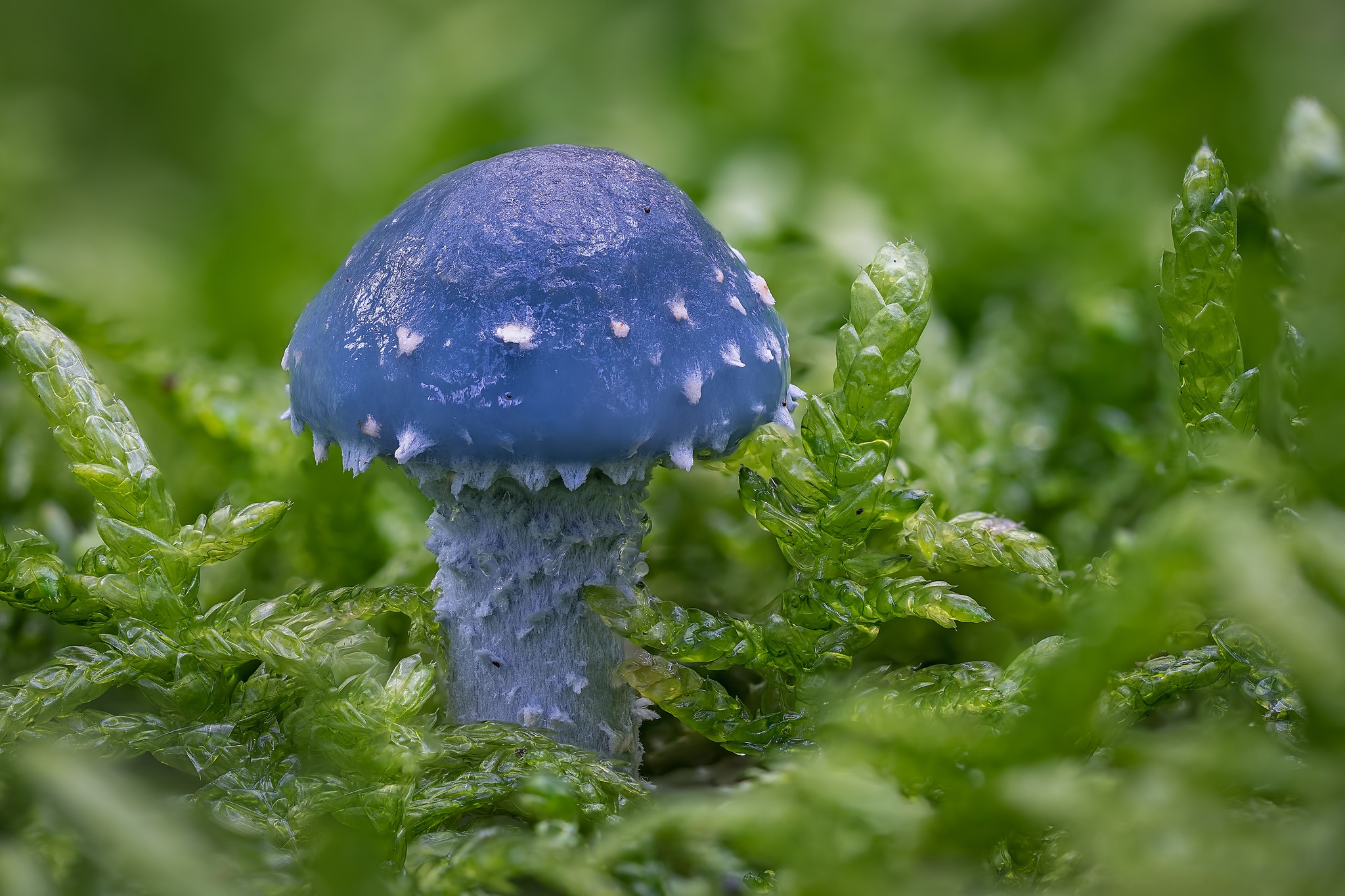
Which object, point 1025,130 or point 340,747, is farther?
point 1025,130

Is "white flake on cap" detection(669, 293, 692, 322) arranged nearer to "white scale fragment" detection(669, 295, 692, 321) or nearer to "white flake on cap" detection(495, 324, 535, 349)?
"white scale fragment" detection(669, 295, 692, 321)

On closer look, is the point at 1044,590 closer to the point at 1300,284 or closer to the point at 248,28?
the point at 1300,284

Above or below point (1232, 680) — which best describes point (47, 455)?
above

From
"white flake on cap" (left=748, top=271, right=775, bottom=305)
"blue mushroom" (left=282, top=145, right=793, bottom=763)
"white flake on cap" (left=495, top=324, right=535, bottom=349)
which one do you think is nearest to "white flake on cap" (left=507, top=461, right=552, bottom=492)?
"blue mushroom" (left=282, top=145, right=793, bottom=763)

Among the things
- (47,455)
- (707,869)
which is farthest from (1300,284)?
(47,455)

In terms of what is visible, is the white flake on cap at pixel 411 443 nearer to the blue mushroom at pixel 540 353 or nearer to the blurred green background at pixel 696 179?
the blue mushroom at pixel 540 353

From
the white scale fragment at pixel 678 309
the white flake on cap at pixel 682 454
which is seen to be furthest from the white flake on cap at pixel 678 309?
the white flake on cap at pixel 682 454

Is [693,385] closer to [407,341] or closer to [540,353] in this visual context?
[540,353]
